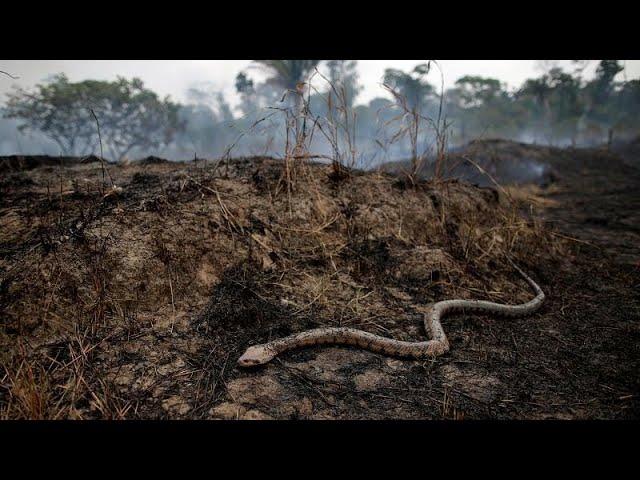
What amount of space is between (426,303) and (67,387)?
11.7ft

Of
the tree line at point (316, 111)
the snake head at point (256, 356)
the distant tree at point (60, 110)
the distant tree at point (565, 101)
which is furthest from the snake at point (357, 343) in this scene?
the distant tree at point (565, 101)

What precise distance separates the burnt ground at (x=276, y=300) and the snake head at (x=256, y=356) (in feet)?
0.26

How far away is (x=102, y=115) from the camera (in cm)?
2623

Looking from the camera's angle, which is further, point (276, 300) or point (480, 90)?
point (480, 90)

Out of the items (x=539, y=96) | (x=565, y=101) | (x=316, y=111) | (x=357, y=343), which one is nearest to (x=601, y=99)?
(x=565, y=101)

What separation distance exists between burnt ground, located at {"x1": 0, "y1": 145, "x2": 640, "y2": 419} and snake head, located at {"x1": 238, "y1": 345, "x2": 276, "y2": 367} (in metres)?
0.08

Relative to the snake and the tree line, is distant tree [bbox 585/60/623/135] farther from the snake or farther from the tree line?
the snake

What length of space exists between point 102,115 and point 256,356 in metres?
32.2

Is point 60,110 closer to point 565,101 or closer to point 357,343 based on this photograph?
point 357,343

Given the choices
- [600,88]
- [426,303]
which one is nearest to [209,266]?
[426,303]

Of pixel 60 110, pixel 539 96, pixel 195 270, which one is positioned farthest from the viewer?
pixel 539 96

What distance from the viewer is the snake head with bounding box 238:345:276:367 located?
254cm
